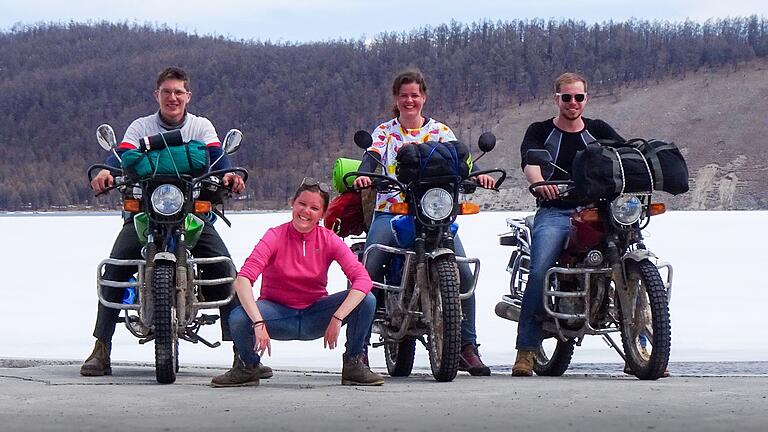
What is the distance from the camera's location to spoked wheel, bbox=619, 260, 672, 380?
6.24 m

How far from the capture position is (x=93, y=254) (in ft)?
85.2

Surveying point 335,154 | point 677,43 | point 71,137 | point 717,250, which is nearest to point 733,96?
point 677,43

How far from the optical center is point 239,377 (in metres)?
6.12

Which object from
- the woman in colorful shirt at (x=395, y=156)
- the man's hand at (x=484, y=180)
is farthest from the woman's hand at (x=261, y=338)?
the man's hand at (x=484, y=180)

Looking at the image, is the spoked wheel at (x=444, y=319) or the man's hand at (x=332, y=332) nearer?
the man's hand at (x=332, y=332)

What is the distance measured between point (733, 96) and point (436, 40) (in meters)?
46.5

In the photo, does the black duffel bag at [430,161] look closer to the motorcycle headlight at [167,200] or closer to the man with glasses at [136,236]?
the man with glasses at [136,236]

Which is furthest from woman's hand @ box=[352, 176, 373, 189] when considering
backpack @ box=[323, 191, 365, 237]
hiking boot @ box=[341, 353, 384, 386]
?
hiking boot @ box=[341, 353, 384, 386]

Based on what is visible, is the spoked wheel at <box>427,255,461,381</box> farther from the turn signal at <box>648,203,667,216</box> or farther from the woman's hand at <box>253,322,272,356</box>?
the turn signal at <box>648,203,667,216</box>

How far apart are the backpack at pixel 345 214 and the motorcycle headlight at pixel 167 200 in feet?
4.29

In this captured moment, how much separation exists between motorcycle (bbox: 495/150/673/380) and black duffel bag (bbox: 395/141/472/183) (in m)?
0.36

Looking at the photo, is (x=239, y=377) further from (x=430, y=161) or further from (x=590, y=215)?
(x=590, y=215)

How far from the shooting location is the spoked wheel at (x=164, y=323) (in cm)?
620

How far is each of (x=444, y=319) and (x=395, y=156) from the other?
126cm
